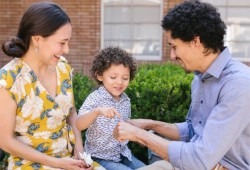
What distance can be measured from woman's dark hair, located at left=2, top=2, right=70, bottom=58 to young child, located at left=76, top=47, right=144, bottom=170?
2.00 feet

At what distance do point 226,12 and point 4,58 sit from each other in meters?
5.01

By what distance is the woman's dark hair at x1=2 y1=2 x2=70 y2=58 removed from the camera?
2.65 metres

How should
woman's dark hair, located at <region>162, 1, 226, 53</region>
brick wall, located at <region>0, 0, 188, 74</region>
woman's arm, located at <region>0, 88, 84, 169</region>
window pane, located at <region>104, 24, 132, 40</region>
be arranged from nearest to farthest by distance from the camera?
1. woman's dark hair, located at <region>162, 1, 226, 53</region>
2. woman's arm, located at <region>0, 88, 84, 169</region>
3. brick wall, located at <region>0, 0, 188, 74</region>
4. window pane, located at <region>104, 24, 132, 40</region>

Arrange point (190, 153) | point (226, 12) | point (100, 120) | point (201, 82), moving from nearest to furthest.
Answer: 1. point (190, 153)
2. point (201, 82)
3. point (100, 120)
4. point (226, 12)

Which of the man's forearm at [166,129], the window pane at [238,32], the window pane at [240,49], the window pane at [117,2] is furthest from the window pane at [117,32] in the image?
the man's forearm at [166,129]

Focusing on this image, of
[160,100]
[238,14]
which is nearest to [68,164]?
[160,100]

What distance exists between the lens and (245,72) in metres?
2.48

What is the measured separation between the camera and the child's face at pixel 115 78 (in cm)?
318

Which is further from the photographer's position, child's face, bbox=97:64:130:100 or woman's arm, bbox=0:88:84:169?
child's face, bbox=97:64:130:100

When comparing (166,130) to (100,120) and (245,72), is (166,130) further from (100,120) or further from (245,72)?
(245,72)

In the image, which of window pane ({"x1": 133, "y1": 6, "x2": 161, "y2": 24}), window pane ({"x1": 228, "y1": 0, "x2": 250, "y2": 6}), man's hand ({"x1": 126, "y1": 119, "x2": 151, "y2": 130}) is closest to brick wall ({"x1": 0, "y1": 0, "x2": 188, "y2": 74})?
window pane ({"x1": 133, "y1": 6, "x2": 161, "y2": 24})

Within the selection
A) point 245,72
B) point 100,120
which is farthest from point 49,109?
point 245,72

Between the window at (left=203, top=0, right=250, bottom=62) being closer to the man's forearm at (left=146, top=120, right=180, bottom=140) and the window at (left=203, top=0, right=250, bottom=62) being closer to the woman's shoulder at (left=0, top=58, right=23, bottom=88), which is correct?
the man's forearm at (left=146, top=120, right=180, bottom=140)

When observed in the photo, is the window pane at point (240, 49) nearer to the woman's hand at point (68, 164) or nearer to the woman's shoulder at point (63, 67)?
the woman's shoulder at point (63, 67)
